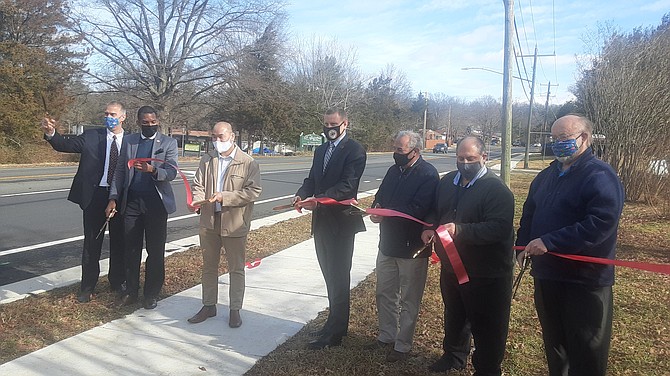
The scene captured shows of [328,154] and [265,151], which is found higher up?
[328,154]

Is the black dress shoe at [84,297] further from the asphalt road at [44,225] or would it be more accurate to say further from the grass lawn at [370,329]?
the asphalt road at [44,225]

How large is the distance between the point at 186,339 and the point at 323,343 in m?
1.22

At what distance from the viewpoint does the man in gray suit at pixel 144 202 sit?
5527mm

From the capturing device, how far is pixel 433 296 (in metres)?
6.39

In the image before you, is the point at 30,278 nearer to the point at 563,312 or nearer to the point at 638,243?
the point at 563,312

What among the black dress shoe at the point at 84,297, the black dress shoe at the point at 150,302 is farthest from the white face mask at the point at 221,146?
the black dress shoe at the point at 84,297

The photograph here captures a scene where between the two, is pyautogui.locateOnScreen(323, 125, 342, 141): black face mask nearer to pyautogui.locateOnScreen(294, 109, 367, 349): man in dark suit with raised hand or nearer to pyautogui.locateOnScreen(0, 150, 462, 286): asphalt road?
pyautogui.locateOnScreen(294, 109, 367, 349): man in dark suit with raised hand

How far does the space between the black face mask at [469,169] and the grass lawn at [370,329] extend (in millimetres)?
1582

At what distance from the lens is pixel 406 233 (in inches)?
170

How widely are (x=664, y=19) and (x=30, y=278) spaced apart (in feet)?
123

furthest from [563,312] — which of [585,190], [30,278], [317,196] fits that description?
[30,278]

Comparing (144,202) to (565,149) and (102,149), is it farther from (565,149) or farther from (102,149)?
(565,149)

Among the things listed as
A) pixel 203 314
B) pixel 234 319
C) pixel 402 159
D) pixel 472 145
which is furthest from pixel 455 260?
pixel 203 314

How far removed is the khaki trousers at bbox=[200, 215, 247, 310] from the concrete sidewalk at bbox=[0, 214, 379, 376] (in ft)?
0.89
